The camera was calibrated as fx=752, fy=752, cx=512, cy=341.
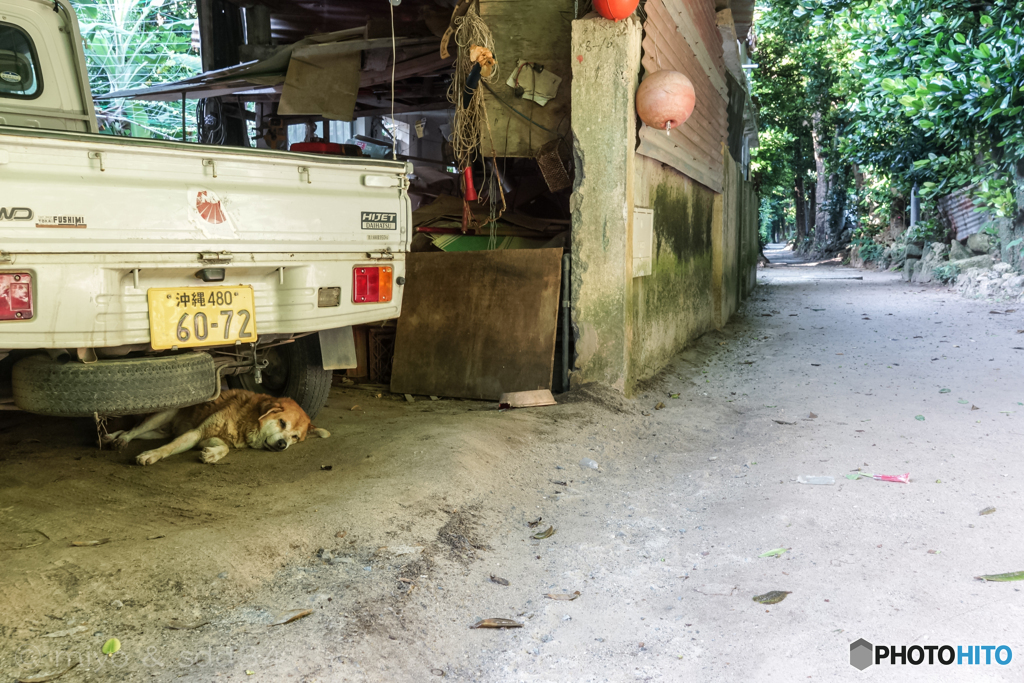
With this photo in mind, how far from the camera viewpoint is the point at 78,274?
3.21 metres

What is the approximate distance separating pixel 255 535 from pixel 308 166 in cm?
188

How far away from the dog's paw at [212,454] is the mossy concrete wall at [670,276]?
3.10m

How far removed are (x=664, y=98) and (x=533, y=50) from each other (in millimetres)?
1204

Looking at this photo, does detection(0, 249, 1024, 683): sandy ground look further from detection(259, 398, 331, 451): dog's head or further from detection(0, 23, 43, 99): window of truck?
detection(0, 23, 43, 99): window of truck

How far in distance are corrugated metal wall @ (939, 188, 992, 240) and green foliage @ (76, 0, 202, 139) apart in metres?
18.9

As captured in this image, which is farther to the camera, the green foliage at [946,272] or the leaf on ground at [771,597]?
the green foliage at [946,272]

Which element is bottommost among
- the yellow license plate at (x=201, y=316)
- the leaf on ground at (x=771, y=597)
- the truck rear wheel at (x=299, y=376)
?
the leaf on ground at (x=771, y=597)

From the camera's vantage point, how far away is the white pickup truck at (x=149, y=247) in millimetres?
3115
